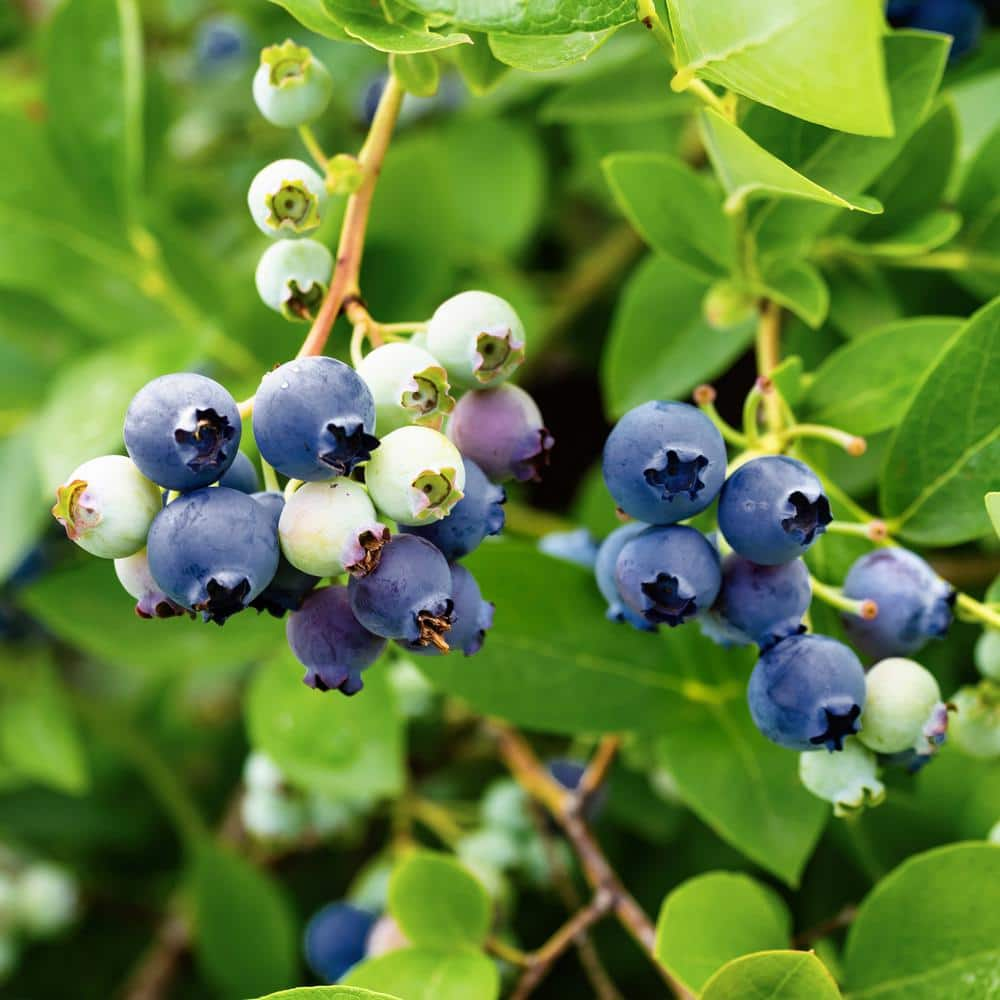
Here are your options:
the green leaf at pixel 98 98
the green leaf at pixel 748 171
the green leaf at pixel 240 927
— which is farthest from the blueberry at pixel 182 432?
the green leaf at pixel 240 927

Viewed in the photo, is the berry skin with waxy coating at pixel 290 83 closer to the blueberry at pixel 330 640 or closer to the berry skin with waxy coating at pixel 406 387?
the berry skin with waxy coating at pixel 406 387

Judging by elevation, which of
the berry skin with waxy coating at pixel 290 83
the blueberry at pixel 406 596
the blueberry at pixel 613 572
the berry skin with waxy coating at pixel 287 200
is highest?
the berry skin with waxy coating at pixel 290 83

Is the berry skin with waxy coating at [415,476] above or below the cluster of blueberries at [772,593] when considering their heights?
above

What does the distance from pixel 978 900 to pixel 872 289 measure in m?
0.64

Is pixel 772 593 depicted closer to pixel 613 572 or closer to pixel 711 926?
pixel 613 572

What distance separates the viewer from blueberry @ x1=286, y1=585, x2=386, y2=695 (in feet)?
2.38

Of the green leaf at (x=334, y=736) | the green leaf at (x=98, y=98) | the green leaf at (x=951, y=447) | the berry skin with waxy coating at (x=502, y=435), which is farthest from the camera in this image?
the green leaf at (x=98, y=98)

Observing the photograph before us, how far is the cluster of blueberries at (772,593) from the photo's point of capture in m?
0.75

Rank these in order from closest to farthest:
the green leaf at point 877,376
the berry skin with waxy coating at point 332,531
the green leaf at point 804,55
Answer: the green leaf at point 804,55, the berry skin with waxy coating at point 332,531, the green leaf at point 877,376

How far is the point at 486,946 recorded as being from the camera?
1.10 meters

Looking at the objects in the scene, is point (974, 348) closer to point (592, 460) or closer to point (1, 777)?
point (592, 460)

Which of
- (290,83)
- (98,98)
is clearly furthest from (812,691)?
(98,98)

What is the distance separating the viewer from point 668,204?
41.0 inches

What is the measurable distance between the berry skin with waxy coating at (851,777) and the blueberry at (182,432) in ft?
1.53
